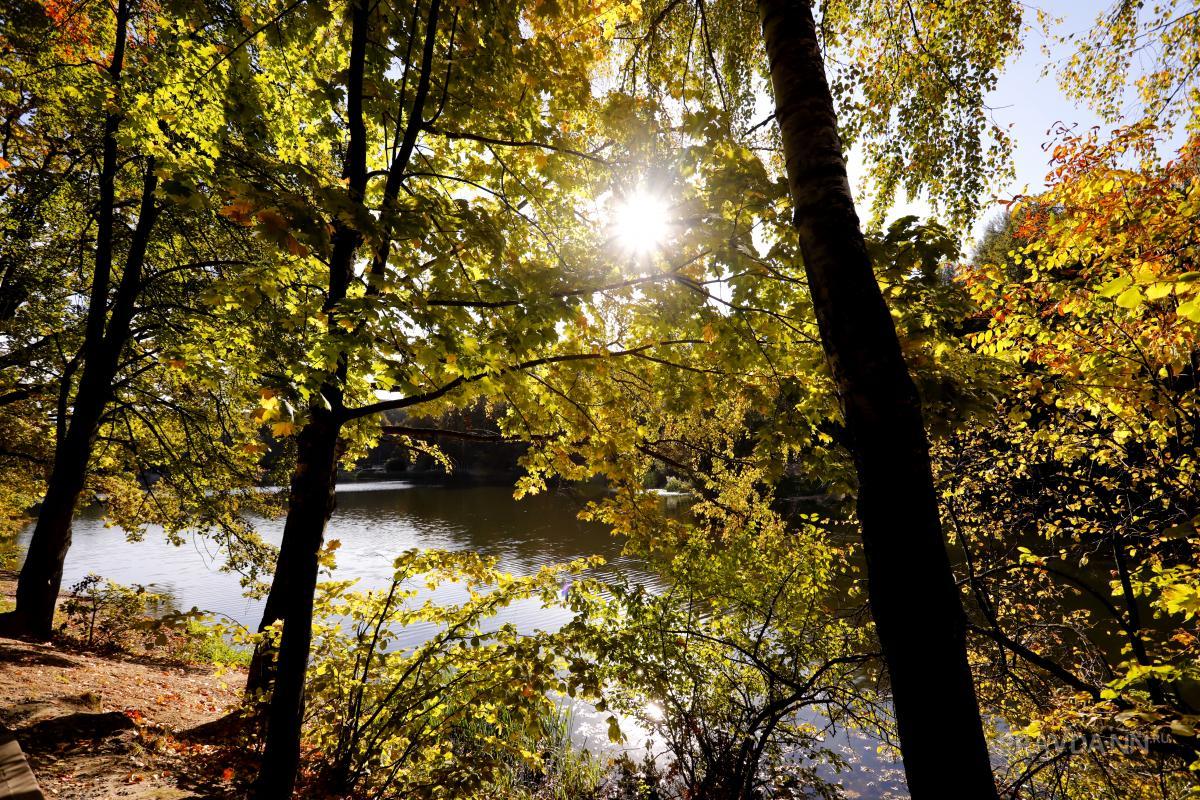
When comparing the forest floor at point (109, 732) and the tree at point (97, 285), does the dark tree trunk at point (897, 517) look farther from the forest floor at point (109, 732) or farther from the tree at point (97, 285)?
the tree at point (97, 285)

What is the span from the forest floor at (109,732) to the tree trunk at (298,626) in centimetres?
175

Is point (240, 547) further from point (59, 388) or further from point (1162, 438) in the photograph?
point (1162, 438)

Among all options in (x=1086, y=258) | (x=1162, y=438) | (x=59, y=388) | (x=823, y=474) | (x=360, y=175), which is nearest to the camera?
(x=823, y=474)

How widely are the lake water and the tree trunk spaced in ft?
10.1

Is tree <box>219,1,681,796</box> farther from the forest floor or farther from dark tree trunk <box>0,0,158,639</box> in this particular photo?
dark tree trunk <box>0,0,158,639</box>

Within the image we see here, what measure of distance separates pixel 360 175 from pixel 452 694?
4.13 meters

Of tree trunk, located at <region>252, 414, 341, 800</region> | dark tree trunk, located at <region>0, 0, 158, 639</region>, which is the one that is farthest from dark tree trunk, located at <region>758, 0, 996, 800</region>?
dark tree trunk, located at <region>0, 0, 158, 639</region>

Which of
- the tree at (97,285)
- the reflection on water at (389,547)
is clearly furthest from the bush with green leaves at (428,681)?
the reflection on water at (389,547)

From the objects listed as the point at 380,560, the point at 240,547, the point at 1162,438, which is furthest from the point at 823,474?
the point at 380,560

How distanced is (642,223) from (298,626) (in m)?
3.48

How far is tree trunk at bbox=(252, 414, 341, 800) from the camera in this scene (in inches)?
123

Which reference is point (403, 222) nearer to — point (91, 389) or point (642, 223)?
point (642, 223)

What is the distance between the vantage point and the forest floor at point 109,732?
162 inches

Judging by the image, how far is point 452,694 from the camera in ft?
13.5
